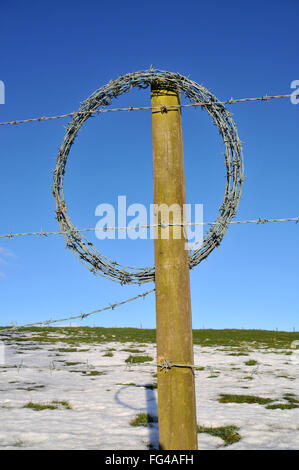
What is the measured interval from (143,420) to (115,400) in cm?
174

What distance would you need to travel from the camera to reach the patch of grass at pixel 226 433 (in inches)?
250

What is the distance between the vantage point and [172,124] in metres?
4.11

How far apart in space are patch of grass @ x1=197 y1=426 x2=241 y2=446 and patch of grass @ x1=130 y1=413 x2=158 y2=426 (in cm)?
91

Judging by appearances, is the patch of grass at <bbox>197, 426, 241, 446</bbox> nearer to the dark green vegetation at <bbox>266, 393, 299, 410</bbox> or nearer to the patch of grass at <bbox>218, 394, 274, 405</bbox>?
the dark green vegetation at <bbox>266, 393, 299, 410</bbox>

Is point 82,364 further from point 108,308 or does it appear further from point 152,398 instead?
point 108,308

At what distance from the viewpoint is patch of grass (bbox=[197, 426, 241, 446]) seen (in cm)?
634

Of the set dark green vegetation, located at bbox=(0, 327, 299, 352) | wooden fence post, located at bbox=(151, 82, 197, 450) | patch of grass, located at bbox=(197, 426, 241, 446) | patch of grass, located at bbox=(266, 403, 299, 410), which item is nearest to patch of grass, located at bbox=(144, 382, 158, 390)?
patch of grass, located at bbox=(266, 403, 299, 410)

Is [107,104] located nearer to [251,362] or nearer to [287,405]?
[287,405]

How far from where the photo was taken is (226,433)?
666 centimetres

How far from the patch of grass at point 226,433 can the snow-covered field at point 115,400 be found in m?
0.12

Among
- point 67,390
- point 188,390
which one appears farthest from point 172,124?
point 67,390

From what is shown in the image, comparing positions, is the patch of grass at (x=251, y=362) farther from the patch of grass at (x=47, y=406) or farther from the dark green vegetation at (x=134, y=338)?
the patch of grass at (x=47, y=406)

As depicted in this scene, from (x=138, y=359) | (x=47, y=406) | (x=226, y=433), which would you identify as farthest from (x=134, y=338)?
(x=226, y=433)
